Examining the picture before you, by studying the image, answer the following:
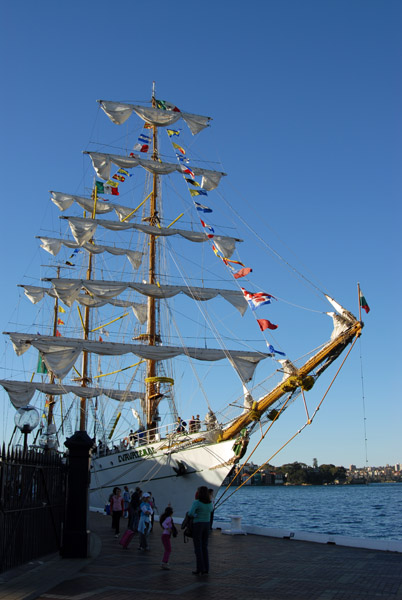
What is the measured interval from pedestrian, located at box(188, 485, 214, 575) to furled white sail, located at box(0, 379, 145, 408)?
27413mm

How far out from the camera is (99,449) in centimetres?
4100

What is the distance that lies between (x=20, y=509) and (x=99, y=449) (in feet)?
100

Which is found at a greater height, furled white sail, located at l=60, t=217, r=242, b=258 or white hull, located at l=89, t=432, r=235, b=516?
furled white sail, located at l=60, t=217, r=242, b=258

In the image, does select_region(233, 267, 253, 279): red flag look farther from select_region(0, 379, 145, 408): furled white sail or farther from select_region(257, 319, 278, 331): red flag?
select_region(0, 379, 145, 408): furled white sail

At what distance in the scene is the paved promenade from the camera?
9.20 m

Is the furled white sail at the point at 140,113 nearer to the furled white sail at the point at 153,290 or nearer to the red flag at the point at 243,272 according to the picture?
the furled white sail at the point at 153,290

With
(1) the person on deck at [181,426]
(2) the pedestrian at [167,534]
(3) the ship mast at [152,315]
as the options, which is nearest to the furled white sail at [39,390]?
(3) the ship mast at [152,315]

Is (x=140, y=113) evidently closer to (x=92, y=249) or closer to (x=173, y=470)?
(x=92, y=249)

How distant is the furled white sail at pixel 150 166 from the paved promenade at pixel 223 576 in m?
27.4

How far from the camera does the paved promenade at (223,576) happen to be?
9195 mm

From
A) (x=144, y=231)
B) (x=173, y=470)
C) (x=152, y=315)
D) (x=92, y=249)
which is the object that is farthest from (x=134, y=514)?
(x=92, y=249)

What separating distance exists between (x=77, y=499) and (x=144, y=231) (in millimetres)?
24954

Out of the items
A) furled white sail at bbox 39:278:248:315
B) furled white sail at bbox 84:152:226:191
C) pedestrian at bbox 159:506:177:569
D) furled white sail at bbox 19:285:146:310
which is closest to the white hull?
furled white sail at bbox 39:278:248:315

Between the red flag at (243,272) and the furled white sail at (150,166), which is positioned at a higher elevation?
the furled white sail at (150,166)
